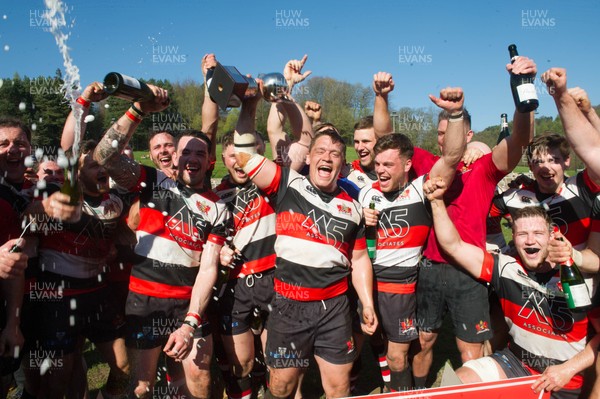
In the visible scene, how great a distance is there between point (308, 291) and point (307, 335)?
372mm

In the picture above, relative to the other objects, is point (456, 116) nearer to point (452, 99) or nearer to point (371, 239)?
point (452, 99)

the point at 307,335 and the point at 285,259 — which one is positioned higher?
the point at 285,259

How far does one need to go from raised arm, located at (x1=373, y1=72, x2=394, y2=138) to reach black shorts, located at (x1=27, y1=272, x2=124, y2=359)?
3.22 meters

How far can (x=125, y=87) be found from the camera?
2.93 m

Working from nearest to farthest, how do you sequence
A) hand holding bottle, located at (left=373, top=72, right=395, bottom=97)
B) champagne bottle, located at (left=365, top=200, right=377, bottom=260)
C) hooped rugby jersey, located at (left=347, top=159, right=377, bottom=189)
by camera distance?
champagne bottle, located at (left=365, top=200, right=377, bottom=260) < hand holding bottle, located at (left=373, top=72, right=395, bottom=97) < hooped rugby jersey, located at (left=347, top=159, right=377, bottom=189)

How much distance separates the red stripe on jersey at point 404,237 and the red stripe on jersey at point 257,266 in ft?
3.65

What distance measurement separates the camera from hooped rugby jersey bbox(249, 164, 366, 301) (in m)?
3.43

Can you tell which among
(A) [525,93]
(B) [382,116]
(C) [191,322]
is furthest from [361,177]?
(C) [191,322]

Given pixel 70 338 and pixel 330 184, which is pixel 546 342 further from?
pixel 70 338

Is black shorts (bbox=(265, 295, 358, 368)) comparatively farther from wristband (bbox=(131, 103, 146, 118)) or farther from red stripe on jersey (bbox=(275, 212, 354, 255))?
wristband (bbox=(131, 103, 146, 118))

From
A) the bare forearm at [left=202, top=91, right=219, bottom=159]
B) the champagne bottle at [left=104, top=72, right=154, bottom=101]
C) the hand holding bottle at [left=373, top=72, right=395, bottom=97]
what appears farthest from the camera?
the bare forearm at [left=202, top=91, right=219, bottom=159]

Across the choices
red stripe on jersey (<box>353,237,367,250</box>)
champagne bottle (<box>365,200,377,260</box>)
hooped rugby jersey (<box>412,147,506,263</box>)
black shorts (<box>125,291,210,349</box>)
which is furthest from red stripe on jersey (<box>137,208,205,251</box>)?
hooped rugby jersey (<box>412,147,506,263</box>)

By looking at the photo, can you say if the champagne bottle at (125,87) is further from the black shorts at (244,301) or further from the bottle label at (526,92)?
the bottle label at (526,92)

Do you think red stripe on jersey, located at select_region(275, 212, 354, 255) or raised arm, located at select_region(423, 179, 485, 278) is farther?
raised arm, located at select_region(423, 179, 485, 278)
